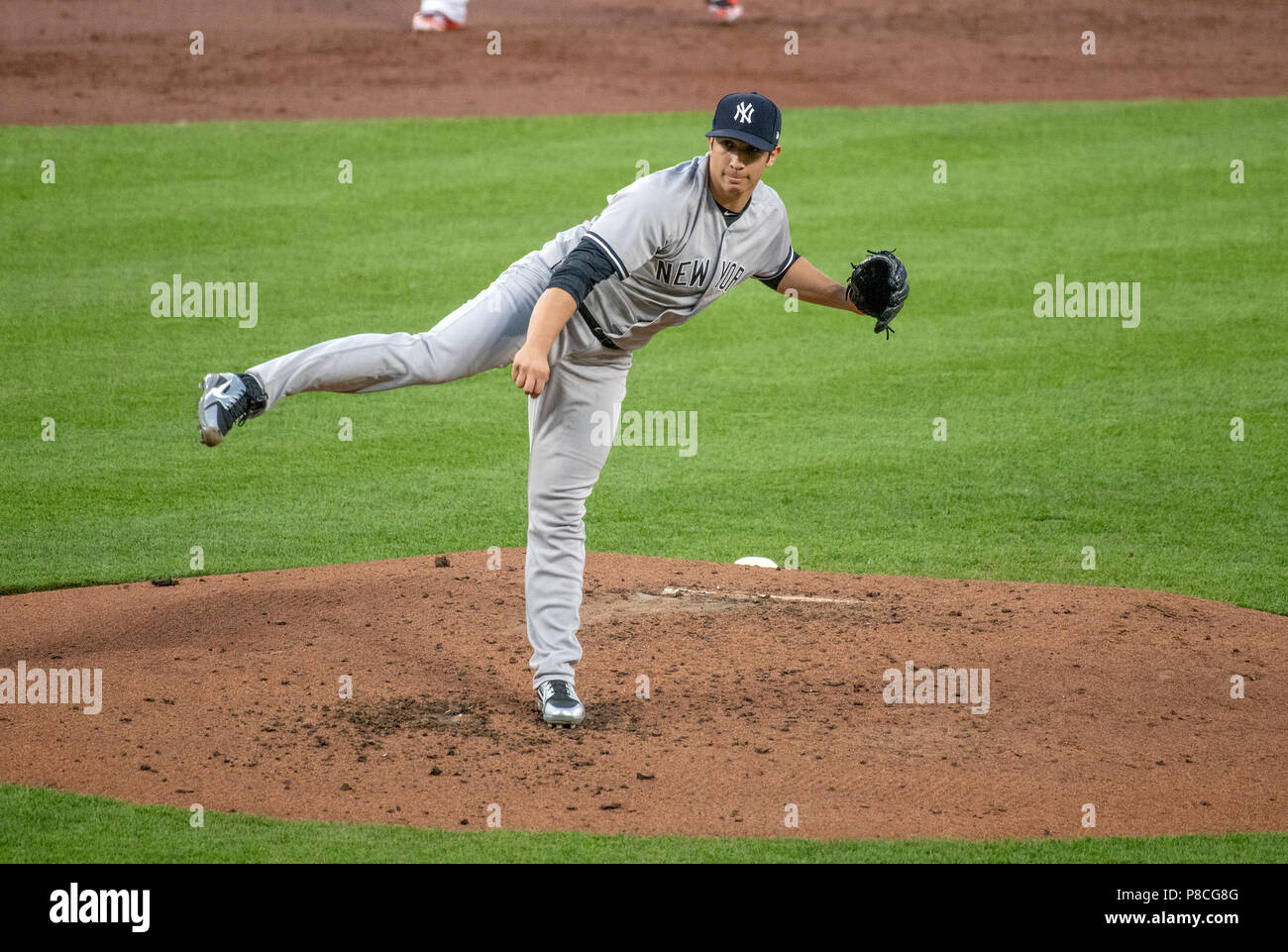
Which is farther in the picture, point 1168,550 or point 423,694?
point 1168,550

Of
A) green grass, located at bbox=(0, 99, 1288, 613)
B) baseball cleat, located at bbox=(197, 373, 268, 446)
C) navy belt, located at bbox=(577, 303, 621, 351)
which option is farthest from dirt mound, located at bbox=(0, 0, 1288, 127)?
baseball cleat, located at bbox=(197, 373, 268, 446)

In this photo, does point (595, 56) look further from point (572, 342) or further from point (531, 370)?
point (531, 370)

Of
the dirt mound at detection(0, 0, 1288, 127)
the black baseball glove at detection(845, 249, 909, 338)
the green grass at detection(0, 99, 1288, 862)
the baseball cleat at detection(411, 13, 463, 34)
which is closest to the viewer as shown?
the black baseball glove at detection(845, 249, 909, 338)

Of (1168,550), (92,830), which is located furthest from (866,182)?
(92,830)

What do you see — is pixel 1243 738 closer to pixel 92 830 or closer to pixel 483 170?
pixel 92 830

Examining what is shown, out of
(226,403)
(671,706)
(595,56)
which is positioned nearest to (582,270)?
(226,403)

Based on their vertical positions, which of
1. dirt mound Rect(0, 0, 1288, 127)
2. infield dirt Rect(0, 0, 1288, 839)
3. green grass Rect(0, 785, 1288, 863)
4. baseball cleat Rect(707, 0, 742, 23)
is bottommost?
green grass Rect(0, 785, 1288, 863)

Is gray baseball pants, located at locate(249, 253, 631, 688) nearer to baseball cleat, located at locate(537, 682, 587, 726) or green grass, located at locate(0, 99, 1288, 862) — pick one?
baseball cleat, located at locate(537, 682, 587, 726)

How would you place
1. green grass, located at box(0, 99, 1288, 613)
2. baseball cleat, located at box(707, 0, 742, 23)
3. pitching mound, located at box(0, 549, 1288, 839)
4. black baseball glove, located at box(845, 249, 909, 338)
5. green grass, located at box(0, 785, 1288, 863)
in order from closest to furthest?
1. green grass, located at box(0, 785, 1288, 863)
2. pitching mound, located at box(0, 549, 1288, 839)
3. black baseball glove, located at box(845, 249, 909, 338)
4. green grass, located at box(0, 99, 1288, 613)
5. baseball cleat, located at box(707, 0, 742, 23)

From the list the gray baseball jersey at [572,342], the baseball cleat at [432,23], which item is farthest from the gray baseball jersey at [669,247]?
the baseball cleat at [432,23]
